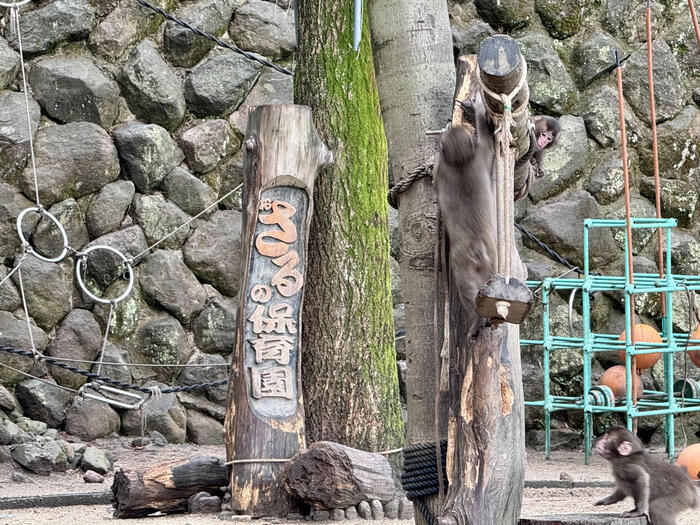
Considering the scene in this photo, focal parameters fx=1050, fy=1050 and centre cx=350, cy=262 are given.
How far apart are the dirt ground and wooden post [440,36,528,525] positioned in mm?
1827

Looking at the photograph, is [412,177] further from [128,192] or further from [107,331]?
[128,192]

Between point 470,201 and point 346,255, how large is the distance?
8.29 feet

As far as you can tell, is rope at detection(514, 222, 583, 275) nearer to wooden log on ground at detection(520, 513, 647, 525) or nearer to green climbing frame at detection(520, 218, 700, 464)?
green climbing frame at detection(520, 218, 700, 464)

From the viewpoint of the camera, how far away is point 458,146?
8.71ft

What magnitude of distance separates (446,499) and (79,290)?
164 inches

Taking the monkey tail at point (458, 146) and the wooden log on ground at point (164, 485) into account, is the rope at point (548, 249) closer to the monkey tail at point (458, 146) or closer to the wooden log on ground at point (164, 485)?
the wooden log on ground at point (164, 485)

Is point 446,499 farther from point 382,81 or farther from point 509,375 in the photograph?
point 382,81

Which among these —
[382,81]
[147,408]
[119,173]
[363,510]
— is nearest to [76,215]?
[119,173]

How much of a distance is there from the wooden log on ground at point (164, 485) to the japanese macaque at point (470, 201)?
2.51m

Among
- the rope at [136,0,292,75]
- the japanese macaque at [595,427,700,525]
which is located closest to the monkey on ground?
the japanese macaque at [595,427,700,525]

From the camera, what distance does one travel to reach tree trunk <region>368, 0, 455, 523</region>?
3145 millimetres

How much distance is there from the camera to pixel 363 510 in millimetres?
4656

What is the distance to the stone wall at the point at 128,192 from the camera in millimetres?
6340

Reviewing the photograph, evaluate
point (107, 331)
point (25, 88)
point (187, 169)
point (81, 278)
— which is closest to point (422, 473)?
point (107, 331)
